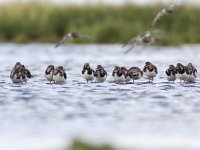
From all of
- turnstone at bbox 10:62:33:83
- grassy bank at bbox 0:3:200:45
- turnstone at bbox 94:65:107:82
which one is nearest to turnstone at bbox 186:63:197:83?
turnstone at bbox 94:65:107:82

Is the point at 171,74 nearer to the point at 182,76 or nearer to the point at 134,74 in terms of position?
the point at 182,76

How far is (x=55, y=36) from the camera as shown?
3706 centimetres

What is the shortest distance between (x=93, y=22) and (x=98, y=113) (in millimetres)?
25326

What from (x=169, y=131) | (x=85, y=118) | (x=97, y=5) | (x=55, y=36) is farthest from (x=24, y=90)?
(x=97, y=5)

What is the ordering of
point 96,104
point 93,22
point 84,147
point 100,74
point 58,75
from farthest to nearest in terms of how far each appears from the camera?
point 93,22
point 100,74
point 58,75
point 96,104
point 84,147

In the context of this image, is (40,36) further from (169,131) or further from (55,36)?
(169,131)

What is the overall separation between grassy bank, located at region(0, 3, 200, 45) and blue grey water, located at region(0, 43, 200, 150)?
1407 centimetres

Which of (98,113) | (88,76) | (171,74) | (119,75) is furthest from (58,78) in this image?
(98,113)

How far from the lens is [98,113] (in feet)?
41.5

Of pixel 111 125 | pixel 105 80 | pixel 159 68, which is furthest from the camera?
pixel 159 68

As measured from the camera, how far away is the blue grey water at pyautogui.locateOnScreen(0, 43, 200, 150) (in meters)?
10.3

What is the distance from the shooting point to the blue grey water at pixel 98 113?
10.3 m

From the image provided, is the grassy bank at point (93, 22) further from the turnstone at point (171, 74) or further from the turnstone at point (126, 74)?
the turnstone at point (126, 74)

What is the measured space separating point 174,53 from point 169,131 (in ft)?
61.6
